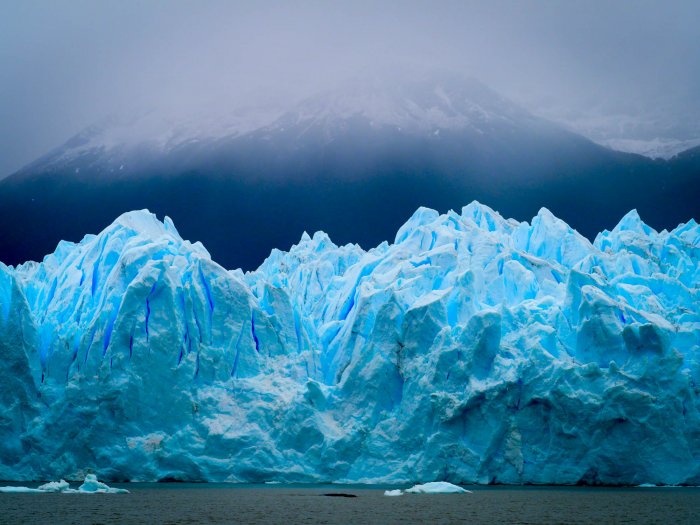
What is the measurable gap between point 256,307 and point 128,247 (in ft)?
18.7

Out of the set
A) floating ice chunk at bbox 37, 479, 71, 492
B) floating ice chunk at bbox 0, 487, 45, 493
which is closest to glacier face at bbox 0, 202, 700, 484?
floating ice chunk at bbox 37, 479, 71, 492

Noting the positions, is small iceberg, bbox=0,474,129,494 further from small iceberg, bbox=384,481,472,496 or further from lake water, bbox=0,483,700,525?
small iceberg, bbox=384,481,472,496

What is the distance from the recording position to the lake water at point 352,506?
57.8ft

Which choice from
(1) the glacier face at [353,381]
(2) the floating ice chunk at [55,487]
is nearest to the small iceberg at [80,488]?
(2) the floating ice chunk at [55,487]

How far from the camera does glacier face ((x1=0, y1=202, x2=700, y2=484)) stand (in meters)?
26.7

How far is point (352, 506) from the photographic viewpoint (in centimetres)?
2130

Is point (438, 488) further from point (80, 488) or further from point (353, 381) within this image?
point (80, 488)

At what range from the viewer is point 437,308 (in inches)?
1151

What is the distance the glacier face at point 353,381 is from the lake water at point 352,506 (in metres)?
1.09

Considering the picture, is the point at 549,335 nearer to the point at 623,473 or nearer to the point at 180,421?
the point at 623,473

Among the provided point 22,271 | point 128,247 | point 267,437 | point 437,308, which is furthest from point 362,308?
point 22,271

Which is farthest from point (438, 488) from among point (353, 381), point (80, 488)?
point (80, 488)

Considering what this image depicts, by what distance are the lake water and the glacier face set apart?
109 cm

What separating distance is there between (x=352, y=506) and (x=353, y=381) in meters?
8.24
